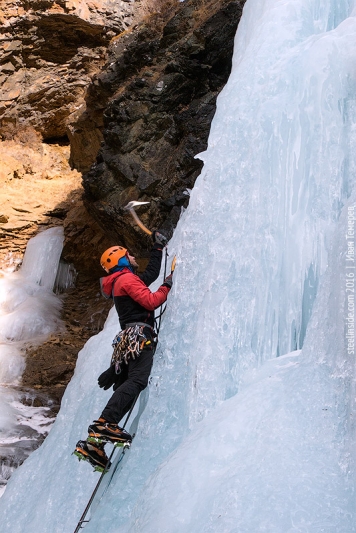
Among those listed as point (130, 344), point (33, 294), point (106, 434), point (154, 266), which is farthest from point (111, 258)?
point (33, 294)

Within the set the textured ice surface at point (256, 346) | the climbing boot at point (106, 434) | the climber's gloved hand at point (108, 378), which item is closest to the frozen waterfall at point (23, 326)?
the textured ice surface at point (256, 346)

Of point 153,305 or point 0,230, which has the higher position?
point 153,305

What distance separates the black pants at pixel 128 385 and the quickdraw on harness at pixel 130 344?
0.12 ft

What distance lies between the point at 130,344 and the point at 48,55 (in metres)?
11.0

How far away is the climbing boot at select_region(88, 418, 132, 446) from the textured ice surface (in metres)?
0.28

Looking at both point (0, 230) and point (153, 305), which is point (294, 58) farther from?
point (0, 230)

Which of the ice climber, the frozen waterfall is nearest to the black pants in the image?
the ice climber

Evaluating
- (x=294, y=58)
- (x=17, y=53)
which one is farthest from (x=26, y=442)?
(x=17, y=53)

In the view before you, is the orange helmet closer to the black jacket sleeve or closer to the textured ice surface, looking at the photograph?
the black jacket sleeve

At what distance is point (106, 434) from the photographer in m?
3.36

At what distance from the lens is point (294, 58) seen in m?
4.60

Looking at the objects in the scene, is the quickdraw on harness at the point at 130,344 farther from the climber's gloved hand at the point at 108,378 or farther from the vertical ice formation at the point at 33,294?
the vertical ice formation at the point at 33,294

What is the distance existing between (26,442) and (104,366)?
2.35 m

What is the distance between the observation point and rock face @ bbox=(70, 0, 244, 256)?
8328 mm
